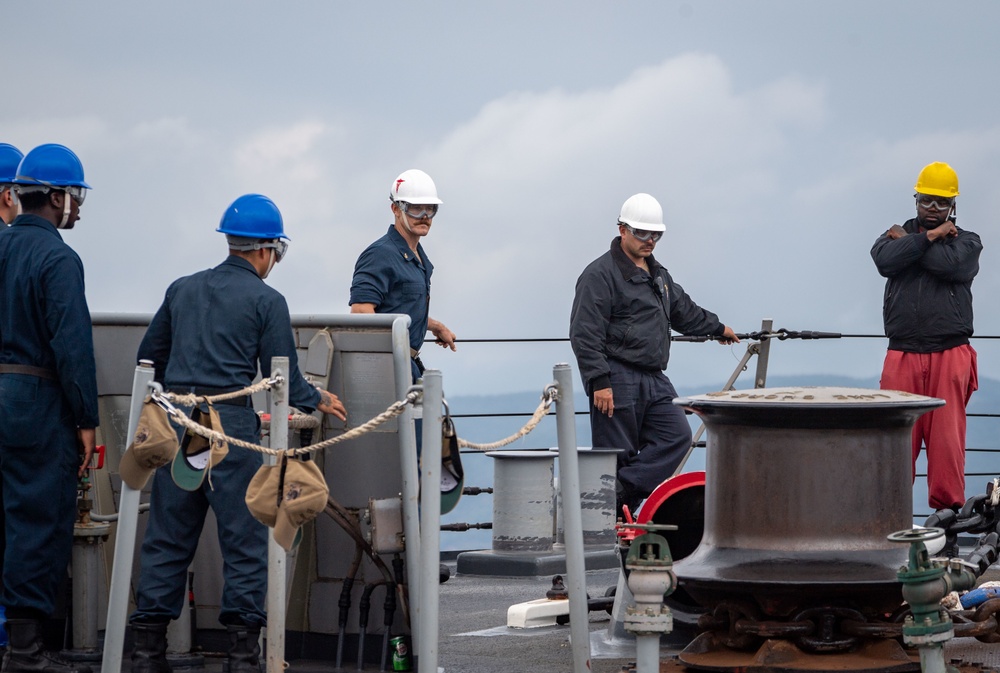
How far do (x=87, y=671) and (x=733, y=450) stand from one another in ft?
8.40

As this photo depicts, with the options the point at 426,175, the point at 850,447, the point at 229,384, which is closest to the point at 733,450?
the point at 850,447

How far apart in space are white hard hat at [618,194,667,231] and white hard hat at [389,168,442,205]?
1.33m

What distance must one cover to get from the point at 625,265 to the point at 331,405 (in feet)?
10.3

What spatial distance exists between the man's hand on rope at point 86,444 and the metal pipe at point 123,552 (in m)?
0.84

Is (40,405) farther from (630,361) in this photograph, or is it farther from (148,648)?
(630,361)

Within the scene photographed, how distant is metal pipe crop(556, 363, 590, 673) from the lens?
496cm

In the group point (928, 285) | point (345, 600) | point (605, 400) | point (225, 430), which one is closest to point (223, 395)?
point (225, 430)

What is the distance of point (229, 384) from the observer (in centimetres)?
549

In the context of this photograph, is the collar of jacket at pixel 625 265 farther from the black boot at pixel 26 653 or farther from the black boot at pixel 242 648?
the black boot at pixel 26 653

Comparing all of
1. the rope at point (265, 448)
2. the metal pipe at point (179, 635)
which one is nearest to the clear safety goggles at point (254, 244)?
the rope at point (265, 448)

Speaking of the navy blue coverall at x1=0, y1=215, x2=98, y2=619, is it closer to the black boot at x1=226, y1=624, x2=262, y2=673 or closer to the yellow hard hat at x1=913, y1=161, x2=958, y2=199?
the black boot at x1=226, y1=624, x2=262, y2=673

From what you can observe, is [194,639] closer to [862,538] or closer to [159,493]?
[159,493]

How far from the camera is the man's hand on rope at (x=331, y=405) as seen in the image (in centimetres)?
566

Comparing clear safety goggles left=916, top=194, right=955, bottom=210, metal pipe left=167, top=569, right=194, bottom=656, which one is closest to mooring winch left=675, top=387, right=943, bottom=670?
metal pipe left=167, top=569, right=194, bottom=656
